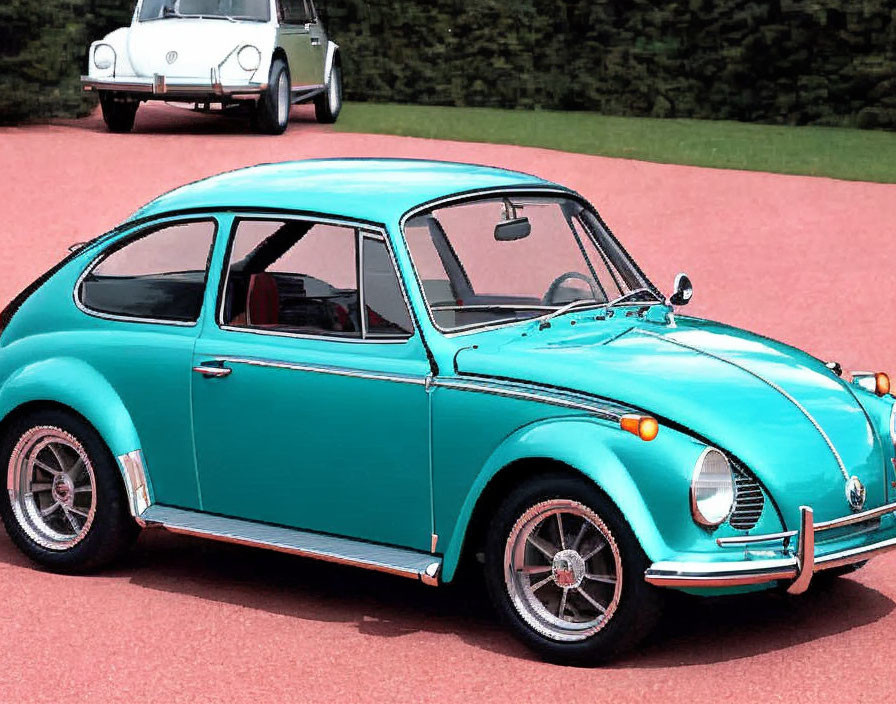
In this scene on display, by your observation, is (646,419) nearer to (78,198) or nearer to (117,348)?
(117,348)

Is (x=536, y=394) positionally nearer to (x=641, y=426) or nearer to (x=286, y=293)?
(x=641, y=426)

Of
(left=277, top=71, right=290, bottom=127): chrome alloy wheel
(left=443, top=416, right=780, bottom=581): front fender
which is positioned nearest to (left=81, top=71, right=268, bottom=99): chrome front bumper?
(left=277, top=71, right=290, bottom=127): chrome alloy wheel

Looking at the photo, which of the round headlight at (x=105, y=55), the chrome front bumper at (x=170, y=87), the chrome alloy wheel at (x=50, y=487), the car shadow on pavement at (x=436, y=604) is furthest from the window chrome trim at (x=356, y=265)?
the round headlight at (x=105, y=55)

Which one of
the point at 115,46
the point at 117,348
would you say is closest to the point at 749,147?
the point at 115,46

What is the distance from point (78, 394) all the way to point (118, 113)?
14.1 meters

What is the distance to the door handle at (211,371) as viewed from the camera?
6.77m

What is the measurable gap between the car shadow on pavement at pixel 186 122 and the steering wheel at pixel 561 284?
44.1 ft

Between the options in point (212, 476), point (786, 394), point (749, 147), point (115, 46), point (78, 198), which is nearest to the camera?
point (786, 394)

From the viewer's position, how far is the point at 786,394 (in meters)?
6.20

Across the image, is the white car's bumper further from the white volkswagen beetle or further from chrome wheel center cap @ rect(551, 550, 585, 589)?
chrome wheel center cap @ rect(551, 550, 585, 589)

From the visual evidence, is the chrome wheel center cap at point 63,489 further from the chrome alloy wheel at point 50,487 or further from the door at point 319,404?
the door at point 319,404

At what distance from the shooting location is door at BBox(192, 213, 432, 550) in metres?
6.38

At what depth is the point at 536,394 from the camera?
19.8ft

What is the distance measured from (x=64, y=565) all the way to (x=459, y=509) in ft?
6.15
